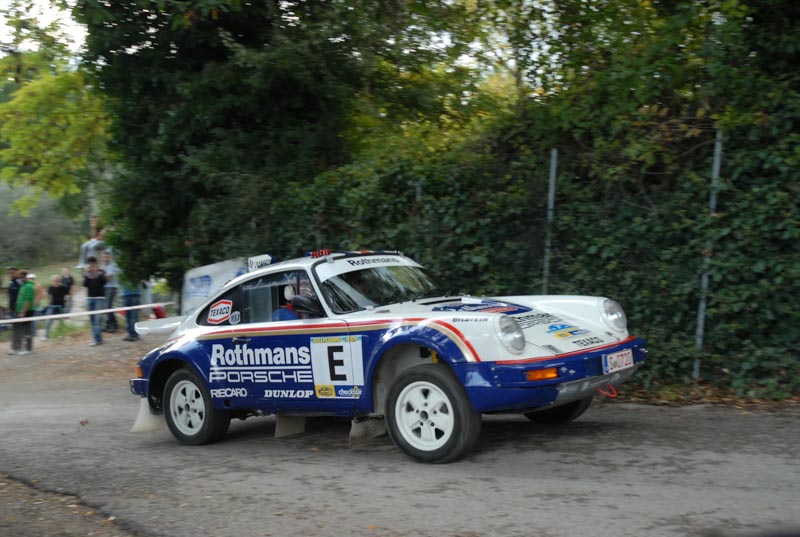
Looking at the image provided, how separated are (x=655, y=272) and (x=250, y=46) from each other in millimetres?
8048

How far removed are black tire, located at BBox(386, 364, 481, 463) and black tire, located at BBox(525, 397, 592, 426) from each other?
4.47ft

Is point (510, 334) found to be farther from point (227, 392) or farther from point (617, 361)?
point (227, 392)

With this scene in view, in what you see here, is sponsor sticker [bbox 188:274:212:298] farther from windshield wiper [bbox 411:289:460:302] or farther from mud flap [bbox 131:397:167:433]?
windshield wiper [bbox 411:289:460:302]

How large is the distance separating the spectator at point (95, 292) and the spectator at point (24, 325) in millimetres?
1304

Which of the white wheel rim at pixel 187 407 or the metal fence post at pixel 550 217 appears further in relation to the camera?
the metal fence post at pixel 550 217

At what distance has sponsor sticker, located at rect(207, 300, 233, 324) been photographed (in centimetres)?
794

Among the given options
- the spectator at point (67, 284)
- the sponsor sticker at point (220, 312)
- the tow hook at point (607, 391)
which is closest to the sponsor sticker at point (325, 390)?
the sponsor sticker at point (220, 312)

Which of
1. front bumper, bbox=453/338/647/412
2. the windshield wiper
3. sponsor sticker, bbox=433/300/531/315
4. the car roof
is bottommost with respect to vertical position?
front bumper, bbox=453/338/647/412

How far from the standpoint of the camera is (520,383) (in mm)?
5969

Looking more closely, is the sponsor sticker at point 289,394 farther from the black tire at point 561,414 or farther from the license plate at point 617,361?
the license plate at point 617,361

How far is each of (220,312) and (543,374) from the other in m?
3.38

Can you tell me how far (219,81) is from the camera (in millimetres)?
13102

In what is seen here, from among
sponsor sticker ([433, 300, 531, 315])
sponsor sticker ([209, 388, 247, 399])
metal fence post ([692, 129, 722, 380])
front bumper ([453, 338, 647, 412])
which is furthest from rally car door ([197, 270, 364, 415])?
metal fence post ([692, 129, 722, 380])

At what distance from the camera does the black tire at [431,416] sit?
20.1ft
